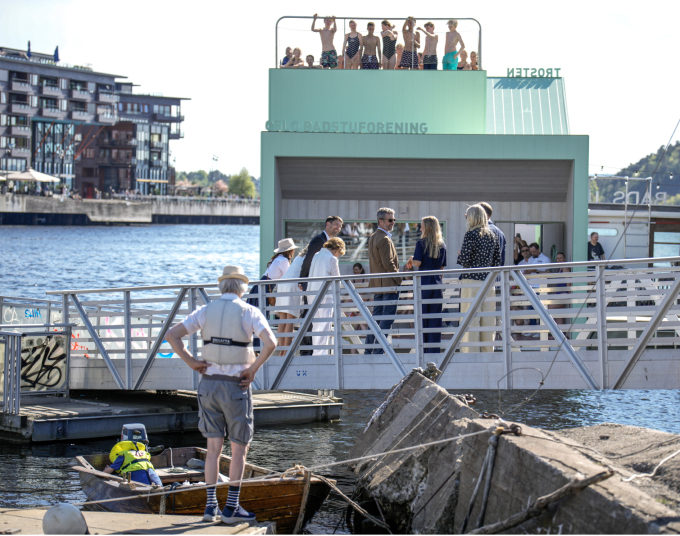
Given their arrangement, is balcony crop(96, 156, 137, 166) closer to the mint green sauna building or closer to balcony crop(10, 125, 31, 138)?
balcony crop(10, 125, 31, 138)

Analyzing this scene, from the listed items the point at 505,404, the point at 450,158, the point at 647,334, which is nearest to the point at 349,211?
the point at 450,158

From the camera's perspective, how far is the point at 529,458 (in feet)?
17.6

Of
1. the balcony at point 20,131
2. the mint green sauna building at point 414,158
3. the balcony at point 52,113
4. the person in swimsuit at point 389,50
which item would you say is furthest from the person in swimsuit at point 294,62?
the balcony at point 52,113

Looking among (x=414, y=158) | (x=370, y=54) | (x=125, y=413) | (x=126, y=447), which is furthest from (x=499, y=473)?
(x=370, y=54)

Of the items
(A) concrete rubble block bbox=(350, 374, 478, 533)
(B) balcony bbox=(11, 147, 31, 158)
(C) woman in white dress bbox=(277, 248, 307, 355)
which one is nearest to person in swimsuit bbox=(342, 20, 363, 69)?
(C) woman in white dress bbox=(277, 248, 307, 355)

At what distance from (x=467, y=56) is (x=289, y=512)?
45.5 feet

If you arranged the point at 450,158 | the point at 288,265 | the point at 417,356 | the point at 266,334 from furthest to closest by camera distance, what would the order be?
1. the point at 450,158
2. the point at 288,265
3. the point at 417,356
4. the point at 266,334

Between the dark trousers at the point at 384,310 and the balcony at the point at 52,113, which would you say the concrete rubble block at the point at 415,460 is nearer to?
the dark trousers at the point at 384,310

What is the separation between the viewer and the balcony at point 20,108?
10244cm

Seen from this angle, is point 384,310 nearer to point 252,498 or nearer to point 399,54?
point 252,498

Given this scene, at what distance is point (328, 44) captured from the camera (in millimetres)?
18297

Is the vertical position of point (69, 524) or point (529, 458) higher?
point (529, 458)

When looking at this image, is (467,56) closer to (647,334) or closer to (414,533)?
(647,334)

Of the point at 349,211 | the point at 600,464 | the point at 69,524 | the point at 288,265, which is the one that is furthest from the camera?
the point at 349,211
